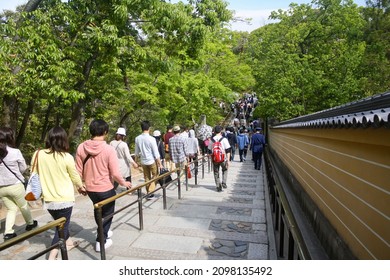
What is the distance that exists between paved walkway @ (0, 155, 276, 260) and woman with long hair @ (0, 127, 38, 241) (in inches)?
16.1

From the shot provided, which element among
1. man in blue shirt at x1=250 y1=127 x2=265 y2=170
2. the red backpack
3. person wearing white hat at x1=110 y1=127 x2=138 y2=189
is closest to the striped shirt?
the red backpack

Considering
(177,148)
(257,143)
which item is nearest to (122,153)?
(177,148)

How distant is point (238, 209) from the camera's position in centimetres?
576

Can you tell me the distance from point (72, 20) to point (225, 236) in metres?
6.57

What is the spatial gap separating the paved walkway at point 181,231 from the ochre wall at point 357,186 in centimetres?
113

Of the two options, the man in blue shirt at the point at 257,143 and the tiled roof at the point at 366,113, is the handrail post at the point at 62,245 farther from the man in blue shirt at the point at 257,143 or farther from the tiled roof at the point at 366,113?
the man in blue shirt at the point at 257,143

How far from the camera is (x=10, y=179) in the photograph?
3.97m

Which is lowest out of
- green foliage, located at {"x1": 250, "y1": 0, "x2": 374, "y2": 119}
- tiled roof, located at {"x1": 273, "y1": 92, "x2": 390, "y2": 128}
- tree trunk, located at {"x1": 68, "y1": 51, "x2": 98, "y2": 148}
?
tiled roof, located at {"x1": 273, "y1": 92, "x2": 390, "y2": 128}

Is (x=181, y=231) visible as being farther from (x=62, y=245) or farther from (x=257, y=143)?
(x=257, y=143)

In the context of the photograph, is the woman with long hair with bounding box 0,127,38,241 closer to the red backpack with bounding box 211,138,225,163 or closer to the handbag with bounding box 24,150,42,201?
the handbag with bounding box 24,150,42,201

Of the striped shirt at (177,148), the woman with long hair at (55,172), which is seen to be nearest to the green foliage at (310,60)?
the striped shirt at (177,148)

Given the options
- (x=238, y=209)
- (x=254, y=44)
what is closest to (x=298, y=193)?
(x=238, y=209)

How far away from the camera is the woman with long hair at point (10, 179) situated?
393 cm

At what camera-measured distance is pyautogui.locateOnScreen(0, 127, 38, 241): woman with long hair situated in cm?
393
